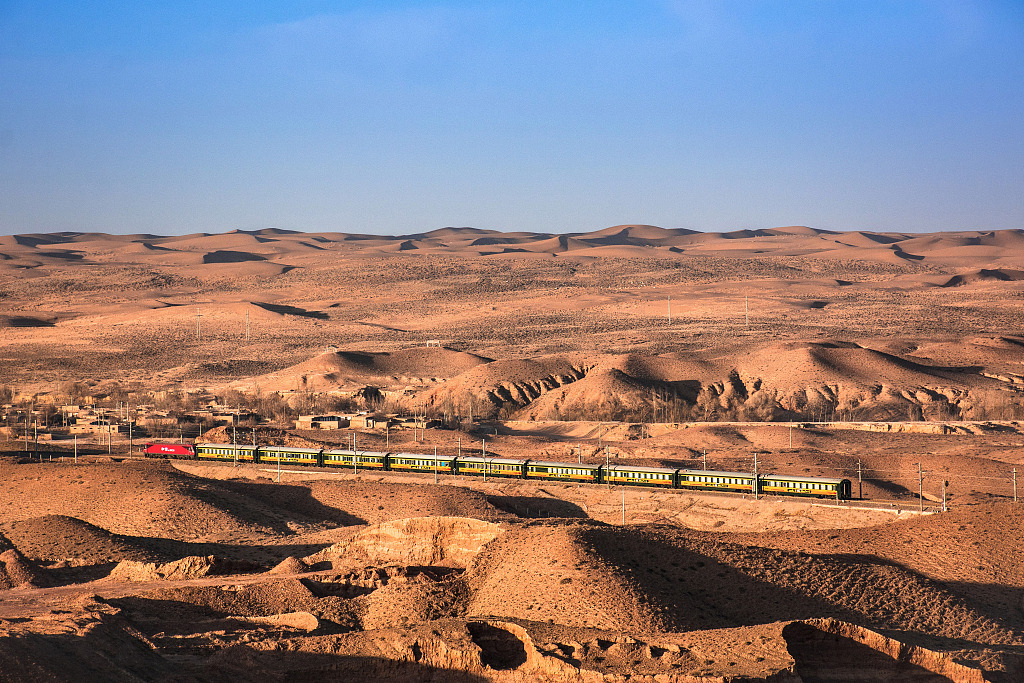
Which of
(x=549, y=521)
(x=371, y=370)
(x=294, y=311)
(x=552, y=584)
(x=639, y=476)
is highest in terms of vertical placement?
(x=294, y=311)

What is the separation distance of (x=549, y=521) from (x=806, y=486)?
46.2ft

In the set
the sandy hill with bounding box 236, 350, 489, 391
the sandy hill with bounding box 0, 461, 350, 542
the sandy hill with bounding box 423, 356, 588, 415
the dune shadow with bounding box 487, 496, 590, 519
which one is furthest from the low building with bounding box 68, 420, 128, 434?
the dune shadow with bounding box 487, 496, 590, 519

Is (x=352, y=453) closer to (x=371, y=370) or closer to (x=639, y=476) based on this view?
(x=639, y=476)

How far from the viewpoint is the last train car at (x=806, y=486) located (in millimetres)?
45219

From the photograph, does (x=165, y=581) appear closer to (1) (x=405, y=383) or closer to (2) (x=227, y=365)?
(1) (x=405, y=383)

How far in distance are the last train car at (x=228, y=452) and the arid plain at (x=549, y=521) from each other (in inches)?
92.4

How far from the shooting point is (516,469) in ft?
176

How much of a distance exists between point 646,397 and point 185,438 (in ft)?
99.5

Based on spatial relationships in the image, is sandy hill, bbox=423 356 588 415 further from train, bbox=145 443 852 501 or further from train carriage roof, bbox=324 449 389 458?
train carriage roof, bbox=324 449 389 458

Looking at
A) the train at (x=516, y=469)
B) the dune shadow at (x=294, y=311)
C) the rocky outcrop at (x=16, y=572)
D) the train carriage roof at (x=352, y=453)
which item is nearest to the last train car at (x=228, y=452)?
the train at (x=516, y=469)

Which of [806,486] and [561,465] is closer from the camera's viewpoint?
[806,486]

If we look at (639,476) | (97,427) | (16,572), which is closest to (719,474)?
(639,476)

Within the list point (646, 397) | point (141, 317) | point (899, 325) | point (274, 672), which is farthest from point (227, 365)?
point (274, 672)

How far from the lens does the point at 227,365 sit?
105 meters
